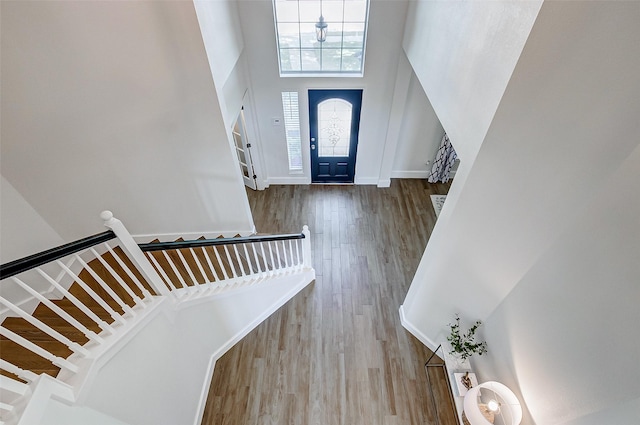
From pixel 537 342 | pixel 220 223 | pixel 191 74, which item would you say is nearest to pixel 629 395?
pixel 537 342

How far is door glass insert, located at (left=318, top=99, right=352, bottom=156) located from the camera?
4965 mm

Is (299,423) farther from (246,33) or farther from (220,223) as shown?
(246,33)

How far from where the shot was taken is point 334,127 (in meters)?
5.24

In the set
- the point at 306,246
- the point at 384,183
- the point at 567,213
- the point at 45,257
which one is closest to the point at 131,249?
the point at 45,257

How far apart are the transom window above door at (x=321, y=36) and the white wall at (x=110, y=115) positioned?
1.53 meters

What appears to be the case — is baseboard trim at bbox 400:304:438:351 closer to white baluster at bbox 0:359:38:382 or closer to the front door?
the front door

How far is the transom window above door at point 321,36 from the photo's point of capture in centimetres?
399

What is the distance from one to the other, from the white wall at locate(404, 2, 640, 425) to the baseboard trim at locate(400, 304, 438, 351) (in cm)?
112

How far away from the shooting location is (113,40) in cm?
252

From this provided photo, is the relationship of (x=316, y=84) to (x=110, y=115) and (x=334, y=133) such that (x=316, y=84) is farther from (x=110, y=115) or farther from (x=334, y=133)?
(x=110, y=115)

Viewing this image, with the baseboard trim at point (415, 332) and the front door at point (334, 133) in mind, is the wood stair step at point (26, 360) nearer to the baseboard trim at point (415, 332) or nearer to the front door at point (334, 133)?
the baseboard trim at point (415, 332)

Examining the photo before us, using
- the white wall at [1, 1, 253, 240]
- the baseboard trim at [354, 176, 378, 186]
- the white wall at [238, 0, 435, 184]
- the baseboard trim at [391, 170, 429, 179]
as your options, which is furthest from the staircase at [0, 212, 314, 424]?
the baseboard trim at [391, 170, 429, 179]

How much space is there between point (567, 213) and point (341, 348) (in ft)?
8.94

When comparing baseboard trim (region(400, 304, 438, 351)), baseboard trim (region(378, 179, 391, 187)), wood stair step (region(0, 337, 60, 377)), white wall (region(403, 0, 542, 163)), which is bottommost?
baseboard trim (region(400, 304, 438, 351))
